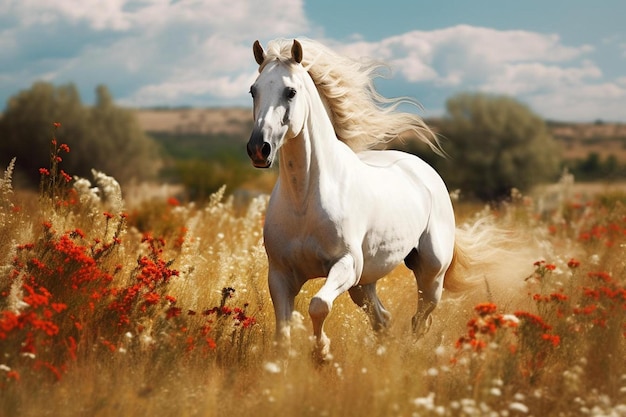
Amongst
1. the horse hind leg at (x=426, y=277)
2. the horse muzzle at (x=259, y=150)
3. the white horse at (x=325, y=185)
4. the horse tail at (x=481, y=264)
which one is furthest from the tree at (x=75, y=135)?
the horse muzzle at (x=259, y=150)

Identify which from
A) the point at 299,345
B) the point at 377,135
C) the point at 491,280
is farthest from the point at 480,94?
the point at 299,345

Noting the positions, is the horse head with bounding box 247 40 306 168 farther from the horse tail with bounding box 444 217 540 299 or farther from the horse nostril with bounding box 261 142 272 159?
the horse tail with bounding box 444 217 540 299

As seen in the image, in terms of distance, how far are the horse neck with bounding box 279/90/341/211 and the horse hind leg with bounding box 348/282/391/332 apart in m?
1.34

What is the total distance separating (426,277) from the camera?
718 centimetres

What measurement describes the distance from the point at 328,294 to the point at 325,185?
2.75 ft

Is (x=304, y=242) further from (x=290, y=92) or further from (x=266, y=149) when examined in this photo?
(x=290, y=92)

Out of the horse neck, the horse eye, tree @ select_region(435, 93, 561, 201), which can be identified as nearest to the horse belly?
the horse neck

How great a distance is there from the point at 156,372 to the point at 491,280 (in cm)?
493

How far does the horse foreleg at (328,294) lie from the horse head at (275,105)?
94 centimetres

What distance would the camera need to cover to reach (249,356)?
19.5 feet

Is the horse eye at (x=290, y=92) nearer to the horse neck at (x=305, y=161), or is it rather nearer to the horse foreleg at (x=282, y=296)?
the horse neck at (x=305, y=161)

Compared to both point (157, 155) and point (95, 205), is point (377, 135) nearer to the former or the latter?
point (95, 205)

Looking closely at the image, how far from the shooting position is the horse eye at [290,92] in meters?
5.22

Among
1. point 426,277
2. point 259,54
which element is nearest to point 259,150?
point 259,54
